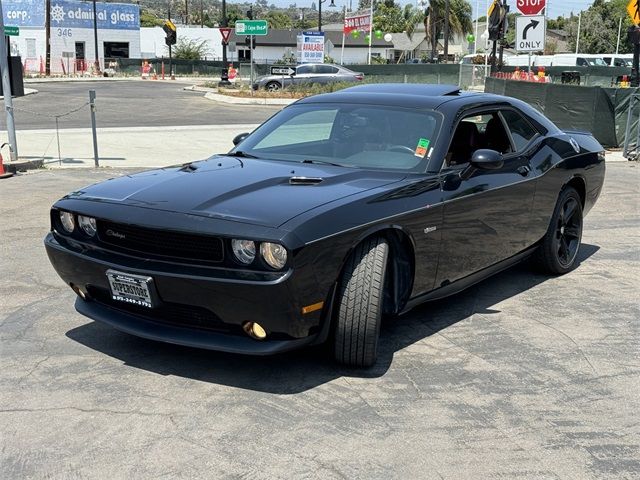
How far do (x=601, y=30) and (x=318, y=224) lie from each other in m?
112

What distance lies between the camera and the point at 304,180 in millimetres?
4500

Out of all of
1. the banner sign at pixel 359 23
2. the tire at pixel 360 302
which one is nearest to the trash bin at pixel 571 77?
the banner sign at pixel 359 23

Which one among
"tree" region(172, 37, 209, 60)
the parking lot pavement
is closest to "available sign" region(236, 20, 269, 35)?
the parking lot pavement

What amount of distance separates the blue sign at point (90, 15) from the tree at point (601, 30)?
210 ft

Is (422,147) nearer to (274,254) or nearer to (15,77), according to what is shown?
(274,254)

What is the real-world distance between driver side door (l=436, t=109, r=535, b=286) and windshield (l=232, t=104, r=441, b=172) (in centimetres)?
23

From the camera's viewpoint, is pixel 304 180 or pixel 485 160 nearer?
pixel 304 180

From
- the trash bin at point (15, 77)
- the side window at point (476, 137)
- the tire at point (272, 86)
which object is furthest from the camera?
the tire at point (272, 86)

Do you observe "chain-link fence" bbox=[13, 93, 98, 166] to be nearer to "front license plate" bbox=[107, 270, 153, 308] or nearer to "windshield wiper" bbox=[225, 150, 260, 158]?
"windshield wiper" bbox=[225, 150, 260, 158]

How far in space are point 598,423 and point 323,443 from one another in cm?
144

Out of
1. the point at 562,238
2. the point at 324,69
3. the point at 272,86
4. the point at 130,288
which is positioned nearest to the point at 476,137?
the point at 562,238

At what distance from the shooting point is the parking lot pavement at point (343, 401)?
11.0 ft

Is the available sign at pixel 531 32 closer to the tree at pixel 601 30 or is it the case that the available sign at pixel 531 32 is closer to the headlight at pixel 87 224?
the headlight at pixel 87 224

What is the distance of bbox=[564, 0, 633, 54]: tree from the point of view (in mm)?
102250
